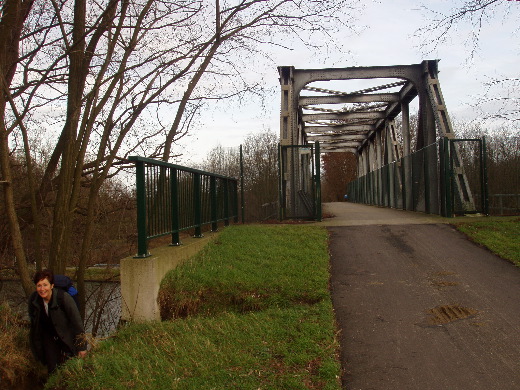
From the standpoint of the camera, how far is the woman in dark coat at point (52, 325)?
458 cm

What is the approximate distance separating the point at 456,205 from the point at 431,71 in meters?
4.52

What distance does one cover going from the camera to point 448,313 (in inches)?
201

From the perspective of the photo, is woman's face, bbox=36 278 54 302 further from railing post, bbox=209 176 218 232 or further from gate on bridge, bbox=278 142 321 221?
gate on bridge, bbox=278 142 321 221

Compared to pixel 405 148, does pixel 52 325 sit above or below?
below

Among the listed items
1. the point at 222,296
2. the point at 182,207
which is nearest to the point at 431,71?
the point at 182,207

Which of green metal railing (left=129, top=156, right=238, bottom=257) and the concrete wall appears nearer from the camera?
the concrete wall

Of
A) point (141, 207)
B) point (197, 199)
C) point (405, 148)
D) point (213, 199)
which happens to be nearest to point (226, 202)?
point (213, 199)

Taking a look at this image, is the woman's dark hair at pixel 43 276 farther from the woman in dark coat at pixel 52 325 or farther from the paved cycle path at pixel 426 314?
the paved cycle path at pixel 426 314

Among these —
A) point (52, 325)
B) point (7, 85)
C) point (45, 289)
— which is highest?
point (7, 85)

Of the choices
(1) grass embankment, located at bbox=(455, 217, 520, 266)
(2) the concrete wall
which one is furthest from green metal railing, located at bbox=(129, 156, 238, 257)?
(1) grass embankment, located at bbox=(455, 217, 520, 266)

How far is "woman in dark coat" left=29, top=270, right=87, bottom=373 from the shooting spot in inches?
180

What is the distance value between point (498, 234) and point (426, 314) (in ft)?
14.8

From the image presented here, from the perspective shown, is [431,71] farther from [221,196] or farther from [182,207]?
[182,207]

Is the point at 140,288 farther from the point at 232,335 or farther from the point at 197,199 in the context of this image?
the point at 197,199
